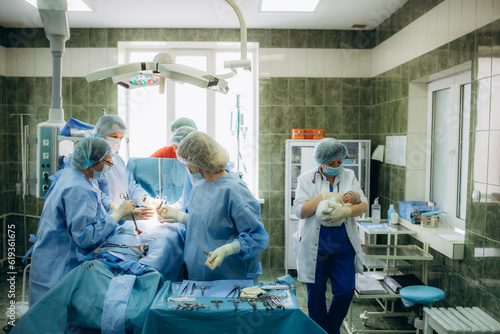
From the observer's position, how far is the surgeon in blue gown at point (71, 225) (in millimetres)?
1979

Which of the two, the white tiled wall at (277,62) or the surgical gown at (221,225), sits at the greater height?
the white tiled wall at (277,62)

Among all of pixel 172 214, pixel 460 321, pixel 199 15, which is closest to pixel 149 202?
pixel 172 214

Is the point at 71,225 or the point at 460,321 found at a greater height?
the point at 71,225

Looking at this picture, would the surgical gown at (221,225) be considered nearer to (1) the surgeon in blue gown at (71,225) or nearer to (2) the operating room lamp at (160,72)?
(1) the surgeon in blue gown at (71,225)

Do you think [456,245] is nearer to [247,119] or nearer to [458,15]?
[458,15]

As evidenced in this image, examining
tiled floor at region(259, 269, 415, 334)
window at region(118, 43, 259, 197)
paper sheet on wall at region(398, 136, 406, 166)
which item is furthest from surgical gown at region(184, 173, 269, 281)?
window at region(118, 43, 259, 197)

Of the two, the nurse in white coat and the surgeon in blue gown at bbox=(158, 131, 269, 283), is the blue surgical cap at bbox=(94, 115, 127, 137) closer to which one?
the surgeon in blue gown at bbox=(158, 131, 269, 283)

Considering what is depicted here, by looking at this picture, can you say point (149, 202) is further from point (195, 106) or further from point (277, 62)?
point (277, 62)

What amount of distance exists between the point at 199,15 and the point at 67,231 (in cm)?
294

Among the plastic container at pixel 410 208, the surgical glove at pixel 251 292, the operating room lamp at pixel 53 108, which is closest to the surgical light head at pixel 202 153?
the surgical glove at pixel 251 292

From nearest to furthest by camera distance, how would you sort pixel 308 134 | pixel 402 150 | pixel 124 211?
pixel 124 211 < pixel 402 150 < pixel 308 134

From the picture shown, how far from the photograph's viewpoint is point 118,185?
9.21 ft

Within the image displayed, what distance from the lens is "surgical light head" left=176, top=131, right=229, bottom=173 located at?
6.88ft

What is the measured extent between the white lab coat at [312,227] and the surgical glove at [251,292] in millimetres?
948
